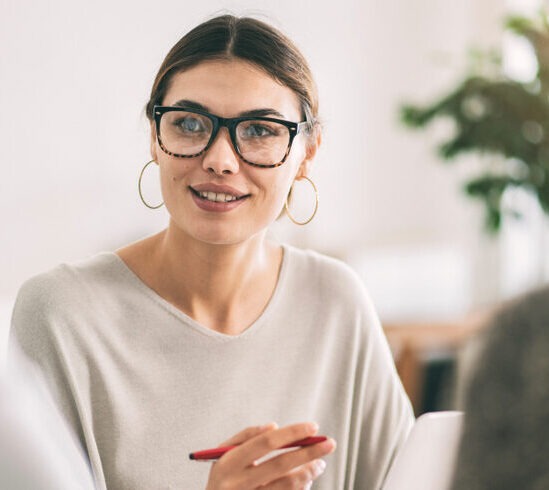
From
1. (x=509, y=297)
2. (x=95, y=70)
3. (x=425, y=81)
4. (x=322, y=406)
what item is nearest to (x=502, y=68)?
(x=425, y=81)

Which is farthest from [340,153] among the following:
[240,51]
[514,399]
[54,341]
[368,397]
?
[514,399]

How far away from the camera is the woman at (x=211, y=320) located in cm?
134

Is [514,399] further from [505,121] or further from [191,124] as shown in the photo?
[505,121]

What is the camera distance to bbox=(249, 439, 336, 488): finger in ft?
3.37

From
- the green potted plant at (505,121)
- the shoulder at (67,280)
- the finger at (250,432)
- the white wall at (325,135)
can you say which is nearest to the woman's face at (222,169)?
the shoulder at (67,280)

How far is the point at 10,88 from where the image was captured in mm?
3188

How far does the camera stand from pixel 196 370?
56.7 inches

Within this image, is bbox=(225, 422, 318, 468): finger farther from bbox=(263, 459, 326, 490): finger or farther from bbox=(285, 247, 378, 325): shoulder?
bbox=(285, 247, 378, 325): shoulder

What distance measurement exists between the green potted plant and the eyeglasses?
229cm

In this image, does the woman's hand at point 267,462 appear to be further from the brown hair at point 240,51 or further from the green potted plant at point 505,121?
the green potted plant at point 505,121

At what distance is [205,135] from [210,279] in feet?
0.86

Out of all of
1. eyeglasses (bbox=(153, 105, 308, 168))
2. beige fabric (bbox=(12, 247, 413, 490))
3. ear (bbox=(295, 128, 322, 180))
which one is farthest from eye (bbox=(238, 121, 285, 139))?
beige fabric (bbox=(12, 247, 413, 490))

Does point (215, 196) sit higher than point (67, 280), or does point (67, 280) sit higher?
point (215, 196)

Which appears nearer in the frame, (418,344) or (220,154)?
(220,154)
